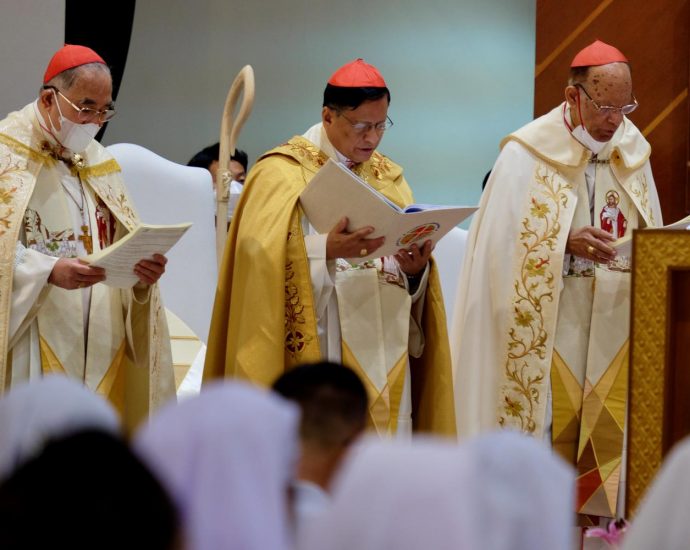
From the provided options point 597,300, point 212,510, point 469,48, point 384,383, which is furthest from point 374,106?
point 469,48

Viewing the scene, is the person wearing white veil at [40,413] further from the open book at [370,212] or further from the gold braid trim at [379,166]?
the gold braid trim at [379,166]

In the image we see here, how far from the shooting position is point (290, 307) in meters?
4.93

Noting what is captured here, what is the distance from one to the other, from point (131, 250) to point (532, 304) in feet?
6.07

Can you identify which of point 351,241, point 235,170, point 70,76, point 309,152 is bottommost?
point 351,241

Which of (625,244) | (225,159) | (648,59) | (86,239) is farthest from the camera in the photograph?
(225,159)

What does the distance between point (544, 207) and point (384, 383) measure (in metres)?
1.15

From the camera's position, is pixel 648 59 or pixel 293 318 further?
pixel 648 59

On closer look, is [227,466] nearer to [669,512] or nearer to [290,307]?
[669,512]

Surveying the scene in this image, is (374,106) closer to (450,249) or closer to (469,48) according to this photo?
(450,249)

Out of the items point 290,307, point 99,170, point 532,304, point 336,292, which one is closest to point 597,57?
point 532,304

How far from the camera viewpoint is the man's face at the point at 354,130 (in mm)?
5008

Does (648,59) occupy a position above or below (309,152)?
above

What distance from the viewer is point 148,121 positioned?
11195 mm

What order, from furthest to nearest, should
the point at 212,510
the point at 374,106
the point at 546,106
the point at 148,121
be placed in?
the point at 148,121 → the point at 546,106 → the point at 374,106 → the point at 212,510
